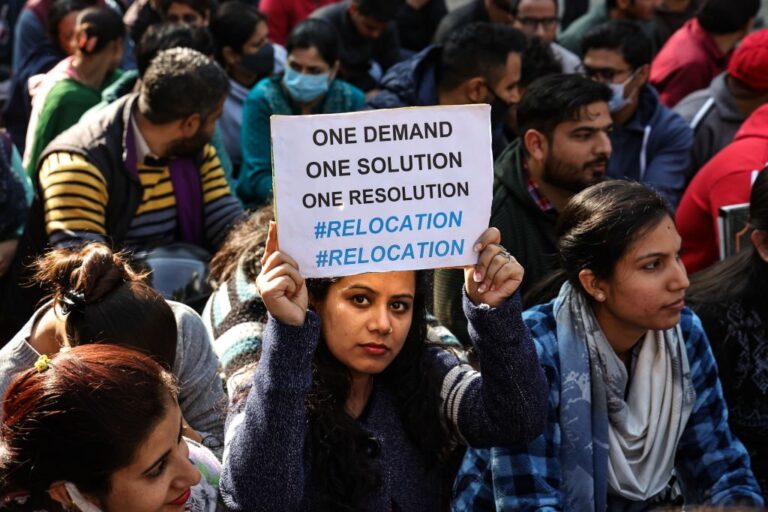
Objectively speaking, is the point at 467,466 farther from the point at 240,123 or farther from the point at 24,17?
the point at 24,17

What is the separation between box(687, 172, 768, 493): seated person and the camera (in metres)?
3.92

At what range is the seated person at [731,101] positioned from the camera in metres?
6.01

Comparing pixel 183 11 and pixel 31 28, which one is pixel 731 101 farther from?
pixel 31 28

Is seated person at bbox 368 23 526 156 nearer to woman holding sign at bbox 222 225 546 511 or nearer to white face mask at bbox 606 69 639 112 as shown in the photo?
white face mask at bbox 606 69 639 112

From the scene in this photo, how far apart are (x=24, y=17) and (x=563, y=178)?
453 cm

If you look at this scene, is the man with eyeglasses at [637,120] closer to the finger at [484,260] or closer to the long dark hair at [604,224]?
the long dark hair at [604,224]

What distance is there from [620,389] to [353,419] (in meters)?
0.89

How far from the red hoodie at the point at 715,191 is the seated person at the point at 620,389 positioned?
1.47 metres

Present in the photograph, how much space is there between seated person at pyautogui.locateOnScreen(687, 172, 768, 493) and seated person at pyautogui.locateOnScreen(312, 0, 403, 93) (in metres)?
4.14

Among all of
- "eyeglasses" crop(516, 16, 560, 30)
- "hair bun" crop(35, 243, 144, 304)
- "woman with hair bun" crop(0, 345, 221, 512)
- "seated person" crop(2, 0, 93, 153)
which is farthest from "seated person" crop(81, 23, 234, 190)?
"woman with hair bun" crop(0, 345, 221, 512)

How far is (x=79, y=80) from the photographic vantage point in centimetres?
619

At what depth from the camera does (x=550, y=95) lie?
16.0 feet

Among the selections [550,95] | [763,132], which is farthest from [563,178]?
[763,132]

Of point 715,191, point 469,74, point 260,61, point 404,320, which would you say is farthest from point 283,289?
point 260,61
